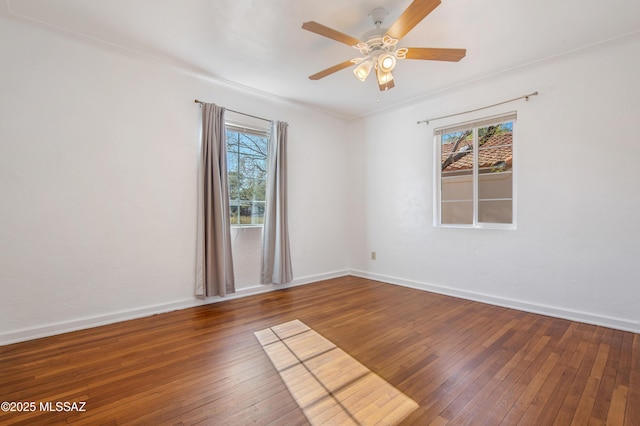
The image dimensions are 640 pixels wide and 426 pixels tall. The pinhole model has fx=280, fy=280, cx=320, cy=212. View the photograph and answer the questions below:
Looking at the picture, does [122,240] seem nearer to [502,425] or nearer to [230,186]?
[230,186]

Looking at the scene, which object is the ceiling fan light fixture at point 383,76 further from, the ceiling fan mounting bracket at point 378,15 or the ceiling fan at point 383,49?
the ceiling fan mounting bracket at point 378,15

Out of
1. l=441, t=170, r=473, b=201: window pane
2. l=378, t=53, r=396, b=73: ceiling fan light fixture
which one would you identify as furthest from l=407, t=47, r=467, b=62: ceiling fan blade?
l=441, t=170, r=473, b=201: window pane

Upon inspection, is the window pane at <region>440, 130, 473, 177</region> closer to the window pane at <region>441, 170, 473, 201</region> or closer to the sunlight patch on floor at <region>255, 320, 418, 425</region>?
the window pane at <region>441, 170, 473, 201</region>

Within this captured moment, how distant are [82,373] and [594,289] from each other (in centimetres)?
440

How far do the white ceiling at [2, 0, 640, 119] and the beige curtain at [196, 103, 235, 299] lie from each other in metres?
0.64

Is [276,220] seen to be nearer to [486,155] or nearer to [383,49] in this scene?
[383,49]

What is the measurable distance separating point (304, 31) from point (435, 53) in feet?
3.71

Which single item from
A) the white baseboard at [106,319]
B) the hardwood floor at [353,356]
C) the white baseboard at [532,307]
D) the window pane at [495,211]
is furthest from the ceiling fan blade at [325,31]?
the white baseboard at [532,307]

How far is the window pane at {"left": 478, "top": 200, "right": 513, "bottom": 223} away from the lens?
3.33 meters

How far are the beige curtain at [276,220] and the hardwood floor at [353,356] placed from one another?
2.84ft

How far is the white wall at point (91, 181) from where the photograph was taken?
7.80 feet

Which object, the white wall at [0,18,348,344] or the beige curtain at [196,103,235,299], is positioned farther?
the beige curtain at [196,103,235,299]

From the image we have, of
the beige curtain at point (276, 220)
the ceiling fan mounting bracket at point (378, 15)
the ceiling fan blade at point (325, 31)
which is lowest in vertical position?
the beige curtain at point (276, 220)

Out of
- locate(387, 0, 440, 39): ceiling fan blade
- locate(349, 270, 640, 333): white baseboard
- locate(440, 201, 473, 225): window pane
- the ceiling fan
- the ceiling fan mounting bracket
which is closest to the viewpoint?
locate(387, 0, 440, 39): ceiling fan blade
